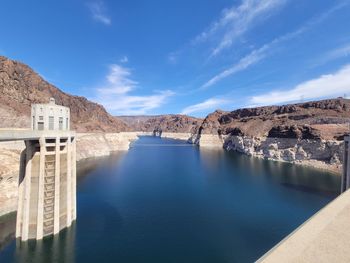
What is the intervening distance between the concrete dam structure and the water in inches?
66.7

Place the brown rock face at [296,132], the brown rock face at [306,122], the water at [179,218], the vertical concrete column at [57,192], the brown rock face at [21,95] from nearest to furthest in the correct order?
the water at [179,218] < the vertical concrete column at [57,192] < the brown rock face at [21,95] < the brown rock face at [296,132] < the brown rock face at [306,122]

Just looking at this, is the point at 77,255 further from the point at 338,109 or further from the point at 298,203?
the point at 338,109

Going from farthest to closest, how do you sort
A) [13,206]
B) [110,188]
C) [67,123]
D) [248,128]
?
1. [248,128]
2. [110,188]
3. [13,206]
4. [67,123]

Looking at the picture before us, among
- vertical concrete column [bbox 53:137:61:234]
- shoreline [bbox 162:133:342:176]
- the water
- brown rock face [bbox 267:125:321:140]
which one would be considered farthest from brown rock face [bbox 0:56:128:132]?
brown rock face [bbox 267:125:321:140]

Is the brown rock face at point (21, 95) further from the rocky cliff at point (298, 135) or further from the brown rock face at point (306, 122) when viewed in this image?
the brown rock face at point (306, 122)

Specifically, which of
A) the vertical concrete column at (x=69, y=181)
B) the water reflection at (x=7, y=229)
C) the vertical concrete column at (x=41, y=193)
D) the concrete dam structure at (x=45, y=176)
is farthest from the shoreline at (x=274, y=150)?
the water reflection at (x=7, y=229)

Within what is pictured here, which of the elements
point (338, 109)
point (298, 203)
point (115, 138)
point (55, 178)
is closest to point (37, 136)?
point (55, 178)

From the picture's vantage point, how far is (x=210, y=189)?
5491cm

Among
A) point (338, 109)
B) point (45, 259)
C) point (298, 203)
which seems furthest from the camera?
point (338, 109)

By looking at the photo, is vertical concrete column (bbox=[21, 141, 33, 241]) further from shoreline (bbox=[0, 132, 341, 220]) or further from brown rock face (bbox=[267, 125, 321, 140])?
brown rock face (bbox=[267, 125, 321, 140])

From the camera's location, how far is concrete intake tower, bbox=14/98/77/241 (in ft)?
86.5

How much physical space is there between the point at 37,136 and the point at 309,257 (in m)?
26.4

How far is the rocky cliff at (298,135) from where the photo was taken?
84.7m

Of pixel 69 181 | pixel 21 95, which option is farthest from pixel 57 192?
pixel 21 95
